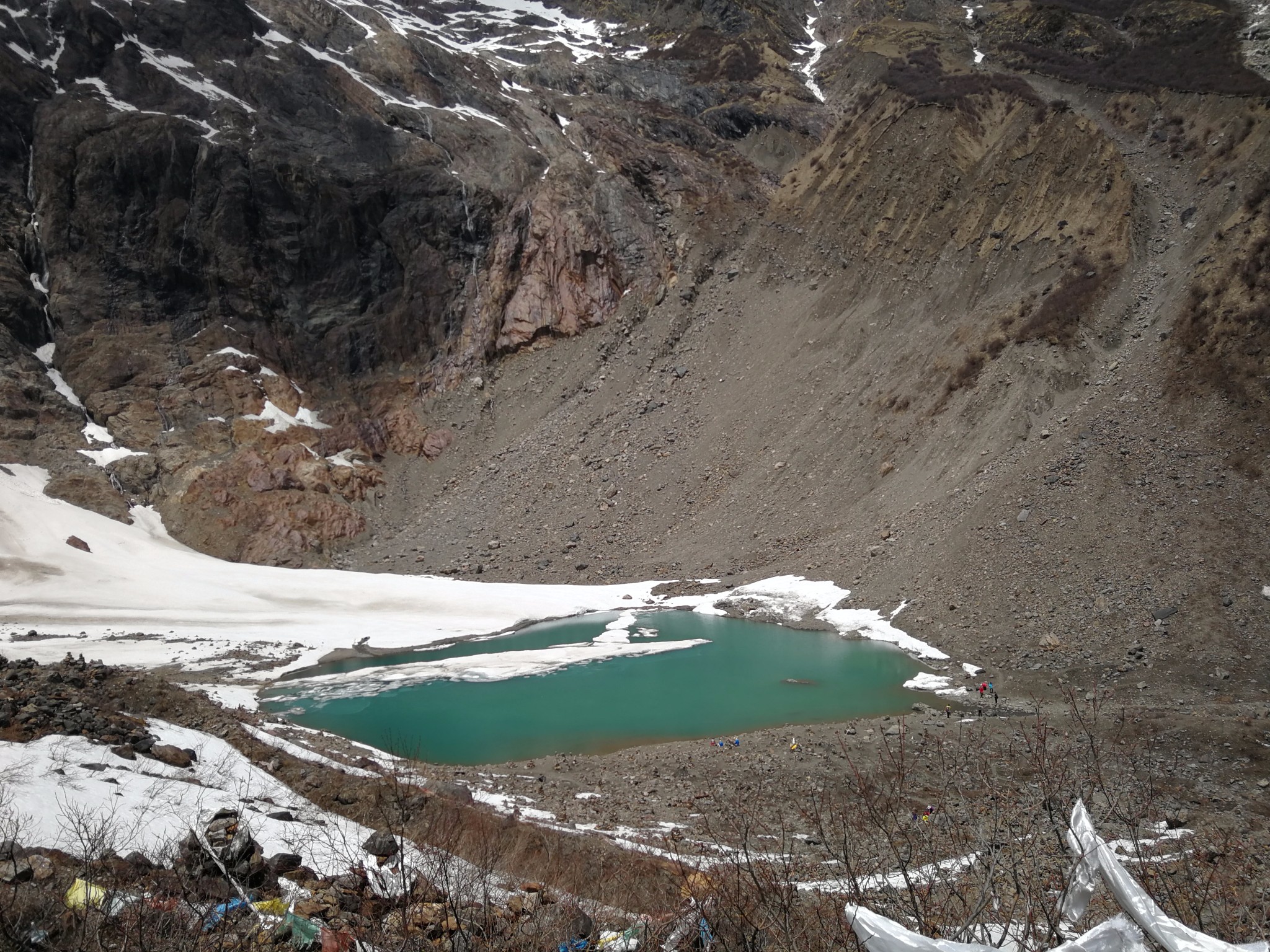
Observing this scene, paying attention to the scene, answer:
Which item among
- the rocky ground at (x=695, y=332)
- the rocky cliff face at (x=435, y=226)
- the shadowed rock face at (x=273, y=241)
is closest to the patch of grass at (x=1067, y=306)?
the rocky cliff face at (x=435, y=226)

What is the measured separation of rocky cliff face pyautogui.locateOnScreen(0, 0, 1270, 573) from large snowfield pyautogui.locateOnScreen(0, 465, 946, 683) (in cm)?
282

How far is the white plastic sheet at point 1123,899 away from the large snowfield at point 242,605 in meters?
19.4

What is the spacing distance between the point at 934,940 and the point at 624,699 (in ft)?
61.6

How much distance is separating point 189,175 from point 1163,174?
5725cm

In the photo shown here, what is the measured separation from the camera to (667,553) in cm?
3631

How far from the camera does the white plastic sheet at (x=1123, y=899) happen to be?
11.9 ft

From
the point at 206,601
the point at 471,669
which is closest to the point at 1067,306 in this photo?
the point at 471,669

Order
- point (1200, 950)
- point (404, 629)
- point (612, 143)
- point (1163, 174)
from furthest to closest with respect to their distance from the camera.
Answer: point (612, 143)
point (1163, 174)
point (404, 629)
point (1200, 950)

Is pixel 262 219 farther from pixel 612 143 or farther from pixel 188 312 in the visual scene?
pixel 612 143

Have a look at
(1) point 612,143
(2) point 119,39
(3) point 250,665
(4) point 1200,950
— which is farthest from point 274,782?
(2) point 119,39

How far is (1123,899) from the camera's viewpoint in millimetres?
3924

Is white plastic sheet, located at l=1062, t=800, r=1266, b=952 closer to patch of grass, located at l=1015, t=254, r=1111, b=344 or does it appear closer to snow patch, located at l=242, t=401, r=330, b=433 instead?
patch of grass, located at l=1015, t=254, r=1111, b=344

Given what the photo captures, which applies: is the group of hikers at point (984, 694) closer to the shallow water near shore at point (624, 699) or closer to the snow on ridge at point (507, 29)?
the shallow water near shore at point (624, 699)

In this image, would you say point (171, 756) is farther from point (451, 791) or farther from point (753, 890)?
point (753, 890)
